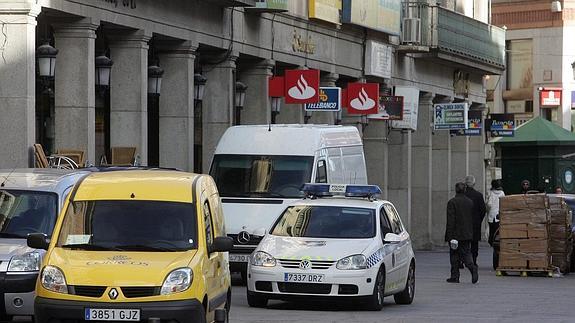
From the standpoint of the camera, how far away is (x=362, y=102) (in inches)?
1735

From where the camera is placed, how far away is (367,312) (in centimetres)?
2189

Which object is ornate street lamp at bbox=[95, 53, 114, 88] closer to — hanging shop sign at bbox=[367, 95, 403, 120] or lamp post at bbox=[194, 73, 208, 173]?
lamp post at bbox=[194, 73, 208, 173]

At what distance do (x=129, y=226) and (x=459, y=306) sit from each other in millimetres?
8547

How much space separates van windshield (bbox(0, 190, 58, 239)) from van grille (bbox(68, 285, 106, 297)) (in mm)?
3964

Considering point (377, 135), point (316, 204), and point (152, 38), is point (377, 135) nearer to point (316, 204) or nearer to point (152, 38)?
point (152, 38)

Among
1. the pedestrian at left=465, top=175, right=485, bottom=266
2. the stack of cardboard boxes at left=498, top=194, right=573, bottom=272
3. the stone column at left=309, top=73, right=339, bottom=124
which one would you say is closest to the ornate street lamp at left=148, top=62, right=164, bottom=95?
the pedestrian at left=465, top=175, right=485, bottom=266

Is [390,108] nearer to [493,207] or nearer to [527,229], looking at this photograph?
[493,207]

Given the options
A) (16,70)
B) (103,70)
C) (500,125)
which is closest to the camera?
(16,70)

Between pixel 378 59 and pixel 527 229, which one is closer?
pixel 527 229

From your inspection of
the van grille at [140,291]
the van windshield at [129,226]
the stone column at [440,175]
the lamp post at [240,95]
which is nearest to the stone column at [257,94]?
the lamp post at [240,95]

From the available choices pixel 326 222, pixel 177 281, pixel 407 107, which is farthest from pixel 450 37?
pixel 177 281

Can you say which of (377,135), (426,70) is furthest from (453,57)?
(377,135)

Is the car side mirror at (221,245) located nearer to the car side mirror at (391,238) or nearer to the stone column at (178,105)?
the car side mirror at (391,238)

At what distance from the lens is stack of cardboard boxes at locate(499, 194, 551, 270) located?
32.8m
